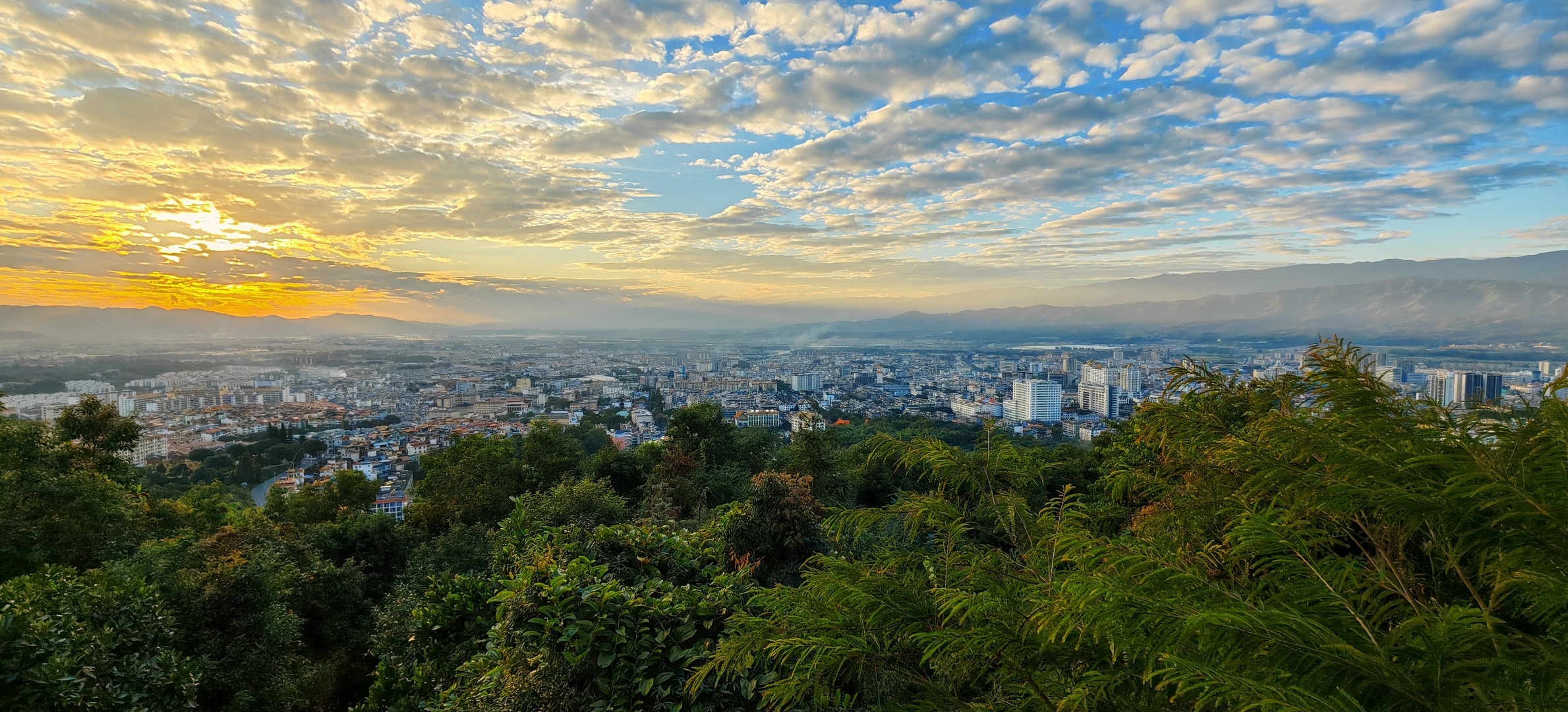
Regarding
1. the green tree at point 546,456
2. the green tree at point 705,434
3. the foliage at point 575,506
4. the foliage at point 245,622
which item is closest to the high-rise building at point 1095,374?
the green tree at point 705,434

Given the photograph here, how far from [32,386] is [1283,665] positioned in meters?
38.2

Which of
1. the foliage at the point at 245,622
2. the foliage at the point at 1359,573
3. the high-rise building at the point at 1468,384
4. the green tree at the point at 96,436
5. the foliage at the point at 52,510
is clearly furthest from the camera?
the green tree at the point at 96,436

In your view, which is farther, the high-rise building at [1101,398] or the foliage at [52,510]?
the high-rise building at [1101,398]

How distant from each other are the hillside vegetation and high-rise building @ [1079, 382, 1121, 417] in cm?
2706

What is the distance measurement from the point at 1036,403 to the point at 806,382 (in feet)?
65.1

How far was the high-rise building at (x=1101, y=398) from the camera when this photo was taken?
29.0 metres

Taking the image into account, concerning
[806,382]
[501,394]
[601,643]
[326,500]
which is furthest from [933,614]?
[806,382]

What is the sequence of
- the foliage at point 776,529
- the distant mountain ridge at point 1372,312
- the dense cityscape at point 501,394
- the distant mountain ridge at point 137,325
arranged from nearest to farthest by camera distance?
the foliage at point 776,529 < the distant mountain ridge at point 1372,312 < the dense cityscape at point 501,394 < the distant mountain ridge at point 137,325

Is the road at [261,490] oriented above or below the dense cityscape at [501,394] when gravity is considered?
below

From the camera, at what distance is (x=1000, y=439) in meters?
2.90

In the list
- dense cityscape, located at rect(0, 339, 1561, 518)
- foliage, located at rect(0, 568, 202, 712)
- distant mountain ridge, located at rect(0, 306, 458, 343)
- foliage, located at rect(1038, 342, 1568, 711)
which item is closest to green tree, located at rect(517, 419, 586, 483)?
dense cityscape, located at rect(0, 339, 1561, 518)

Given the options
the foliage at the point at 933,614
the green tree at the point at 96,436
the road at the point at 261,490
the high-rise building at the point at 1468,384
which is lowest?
the road at the point at 261,490

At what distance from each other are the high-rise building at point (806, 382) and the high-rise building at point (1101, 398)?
744 inches

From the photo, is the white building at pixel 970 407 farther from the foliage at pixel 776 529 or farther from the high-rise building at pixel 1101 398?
the foliage at pixel 776 529
